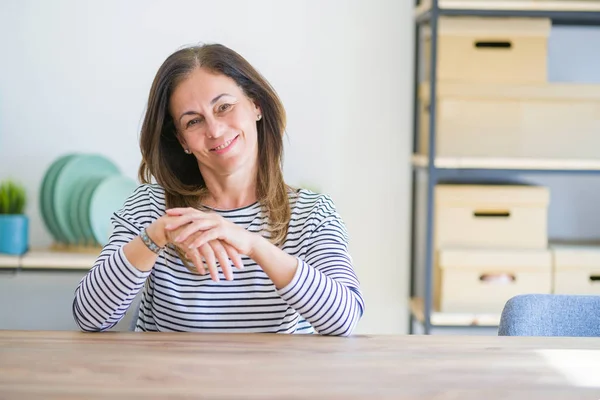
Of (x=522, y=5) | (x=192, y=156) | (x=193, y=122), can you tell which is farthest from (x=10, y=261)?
(x=522, y=5)

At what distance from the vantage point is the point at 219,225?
1547 millimetres

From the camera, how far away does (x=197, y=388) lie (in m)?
1.17

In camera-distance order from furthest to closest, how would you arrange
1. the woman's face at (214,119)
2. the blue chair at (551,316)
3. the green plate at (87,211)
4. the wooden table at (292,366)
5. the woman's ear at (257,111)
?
the green plate at (87,211)
the woman's ear at (257,111)
the woman's face at (214,119)
the blue chair at (551,316)
the wooden table at (292,366)

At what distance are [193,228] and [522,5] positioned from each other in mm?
1749

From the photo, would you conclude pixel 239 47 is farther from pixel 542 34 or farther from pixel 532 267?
pixel 532 267

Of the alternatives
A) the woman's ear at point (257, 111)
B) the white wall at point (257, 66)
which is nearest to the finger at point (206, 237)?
the woman's ear at point (257, 111)

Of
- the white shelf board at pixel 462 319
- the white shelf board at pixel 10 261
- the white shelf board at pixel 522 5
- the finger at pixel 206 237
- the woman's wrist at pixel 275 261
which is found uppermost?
the white shelf board at pixel 522 5

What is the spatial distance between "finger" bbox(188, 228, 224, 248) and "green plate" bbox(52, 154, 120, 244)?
163 cm

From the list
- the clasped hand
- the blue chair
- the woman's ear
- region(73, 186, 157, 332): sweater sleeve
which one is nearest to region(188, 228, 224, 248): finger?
the clasped hand

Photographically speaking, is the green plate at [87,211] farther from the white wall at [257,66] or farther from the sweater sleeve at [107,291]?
the sweater sleeve at [107,291]

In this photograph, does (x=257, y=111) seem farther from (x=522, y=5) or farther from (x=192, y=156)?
(x=522, y=5)

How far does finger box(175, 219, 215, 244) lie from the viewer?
1.53 metres

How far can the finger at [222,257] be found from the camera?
1.52m

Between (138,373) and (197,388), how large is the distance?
0.36 ft
